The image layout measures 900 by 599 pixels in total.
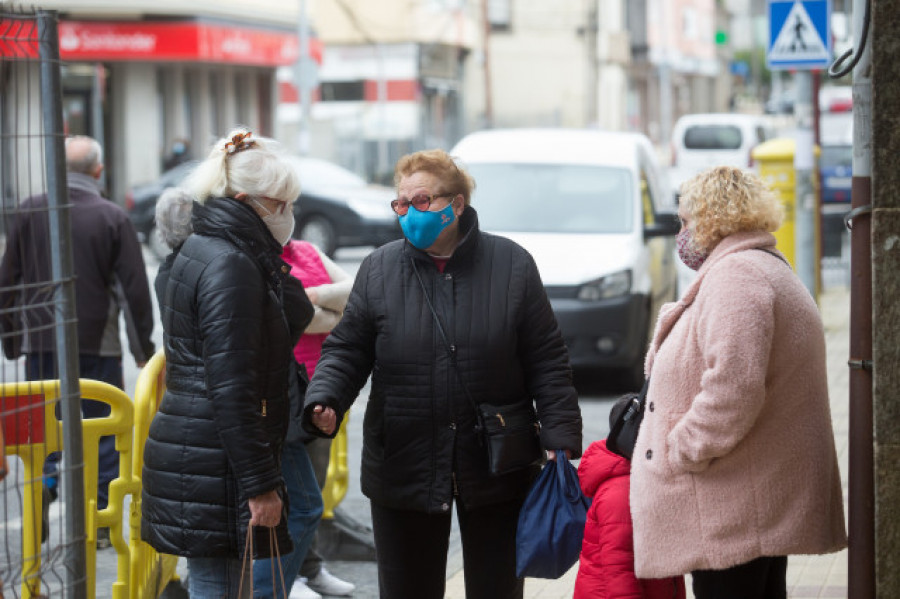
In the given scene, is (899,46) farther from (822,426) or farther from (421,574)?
(421,574)

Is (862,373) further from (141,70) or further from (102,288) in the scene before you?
(141,70)

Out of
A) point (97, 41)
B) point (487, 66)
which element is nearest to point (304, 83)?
point (97, 41)

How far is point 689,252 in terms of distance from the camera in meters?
4.21

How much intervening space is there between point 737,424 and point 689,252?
572mm

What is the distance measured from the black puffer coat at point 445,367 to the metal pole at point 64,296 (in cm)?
80

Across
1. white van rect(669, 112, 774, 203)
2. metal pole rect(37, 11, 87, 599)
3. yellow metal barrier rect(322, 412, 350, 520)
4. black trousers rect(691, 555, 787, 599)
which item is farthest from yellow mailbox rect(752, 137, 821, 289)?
white van rect(669, 112, 774, 203)

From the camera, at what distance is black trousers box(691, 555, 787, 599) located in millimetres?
4047

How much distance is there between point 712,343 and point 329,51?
40.2 meters

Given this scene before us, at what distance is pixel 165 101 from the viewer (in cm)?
3325

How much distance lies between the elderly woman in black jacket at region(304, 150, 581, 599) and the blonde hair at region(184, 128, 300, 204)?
1.15ft

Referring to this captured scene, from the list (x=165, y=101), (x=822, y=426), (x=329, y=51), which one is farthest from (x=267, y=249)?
(x=329, y=51)

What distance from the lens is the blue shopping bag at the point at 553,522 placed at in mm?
4344

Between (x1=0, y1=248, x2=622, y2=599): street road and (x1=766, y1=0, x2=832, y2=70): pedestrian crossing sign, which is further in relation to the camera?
(x1=766, y1=0, x2=832, y2=70): pedestrian crossing sign

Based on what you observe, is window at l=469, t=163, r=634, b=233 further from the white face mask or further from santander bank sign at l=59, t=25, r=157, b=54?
santander bank sign at l=59, t=25, r=157, b=54
